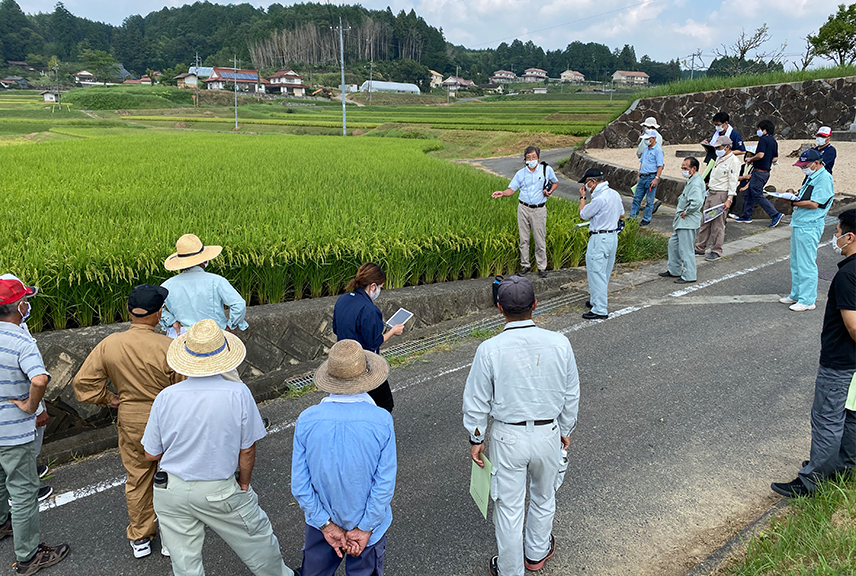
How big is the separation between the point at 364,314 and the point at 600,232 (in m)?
3.78

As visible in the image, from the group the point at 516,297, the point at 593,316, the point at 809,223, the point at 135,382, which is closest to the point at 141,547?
the point at 135,382

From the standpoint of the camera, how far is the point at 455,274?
7.29 m

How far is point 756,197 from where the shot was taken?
35.4 feet

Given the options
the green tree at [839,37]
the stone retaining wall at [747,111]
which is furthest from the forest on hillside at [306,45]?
the stone retaining wall at [747,111]

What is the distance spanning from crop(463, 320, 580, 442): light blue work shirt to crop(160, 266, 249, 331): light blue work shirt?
6.76 ft

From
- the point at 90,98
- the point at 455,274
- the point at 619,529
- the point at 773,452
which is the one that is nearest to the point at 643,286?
the point at 455,274

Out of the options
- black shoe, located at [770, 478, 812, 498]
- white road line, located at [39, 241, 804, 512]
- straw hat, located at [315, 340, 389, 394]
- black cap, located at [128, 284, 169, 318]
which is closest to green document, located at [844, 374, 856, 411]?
black shoe, located at [770, 478, 812, 498]

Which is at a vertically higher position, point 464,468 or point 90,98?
point 90,98

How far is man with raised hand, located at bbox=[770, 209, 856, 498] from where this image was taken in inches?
126

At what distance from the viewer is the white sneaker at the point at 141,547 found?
10.1 feet

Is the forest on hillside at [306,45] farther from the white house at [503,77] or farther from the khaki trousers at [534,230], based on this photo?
the khaki trousers at [534,230]

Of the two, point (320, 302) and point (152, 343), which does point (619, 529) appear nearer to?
point (152, 343)

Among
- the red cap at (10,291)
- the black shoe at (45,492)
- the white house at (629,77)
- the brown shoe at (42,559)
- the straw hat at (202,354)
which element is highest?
the white house at (629,77)

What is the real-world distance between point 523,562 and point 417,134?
32640mm
